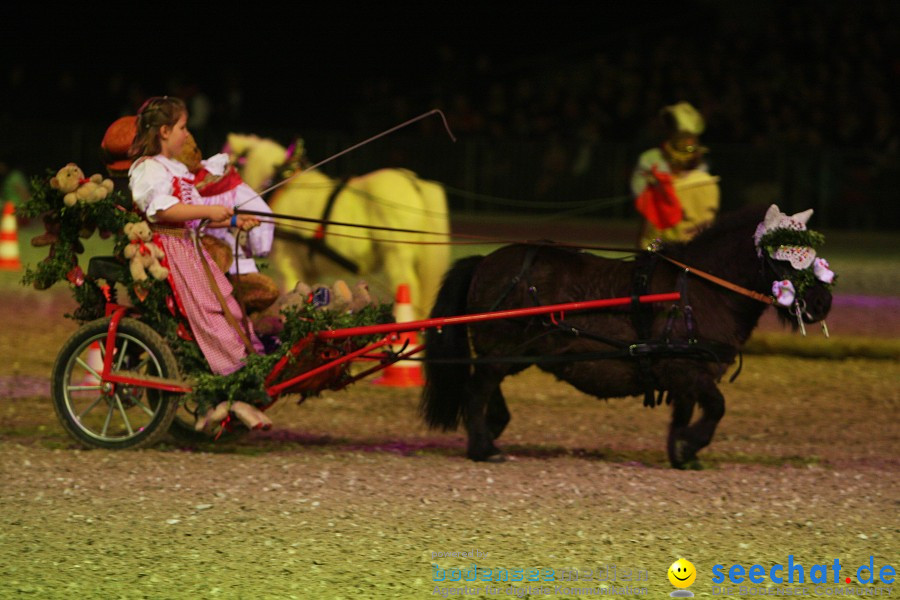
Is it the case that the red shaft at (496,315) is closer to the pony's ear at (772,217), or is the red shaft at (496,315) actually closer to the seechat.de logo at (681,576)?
the pony's ear at (772,217)

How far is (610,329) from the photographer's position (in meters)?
7.16

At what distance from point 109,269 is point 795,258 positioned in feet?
11.2

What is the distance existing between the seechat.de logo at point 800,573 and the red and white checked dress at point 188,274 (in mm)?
2877

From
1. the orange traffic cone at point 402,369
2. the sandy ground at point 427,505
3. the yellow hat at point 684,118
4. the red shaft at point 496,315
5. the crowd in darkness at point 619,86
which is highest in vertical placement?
the crowd in darkness at point 619,86

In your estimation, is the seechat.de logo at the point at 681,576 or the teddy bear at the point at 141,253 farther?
the teddy bear at the point at 141,253

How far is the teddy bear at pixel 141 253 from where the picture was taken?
6.95 meters

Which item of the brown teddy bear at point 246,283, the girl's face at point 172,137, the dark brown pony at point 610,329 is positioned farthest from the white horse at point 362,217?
the girl's face at point 172,137

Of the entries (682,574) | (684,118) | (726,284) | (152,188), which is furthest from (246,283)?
(684,118)

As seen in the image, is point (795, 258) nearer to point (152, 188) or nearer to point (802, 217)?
point (802, 217)

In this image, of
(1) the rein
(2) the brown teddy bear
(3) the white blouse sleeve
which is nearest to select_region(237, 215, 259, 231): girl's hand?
(2) the brown teddy bear

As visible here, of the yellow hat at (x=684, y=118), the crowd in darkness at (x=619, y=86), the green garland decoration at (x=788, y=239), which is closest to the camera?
the green garland decoration at (x=788, y=239)

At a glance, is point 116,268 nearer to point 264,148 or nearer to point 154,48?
point 264,148

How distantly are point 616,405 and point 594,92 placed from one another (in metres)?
14.7

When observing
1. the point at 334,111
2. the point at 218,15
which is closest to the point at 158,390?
the point at 334,111
